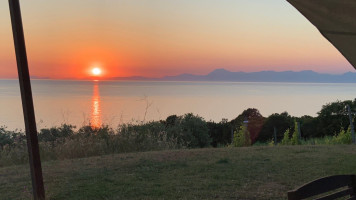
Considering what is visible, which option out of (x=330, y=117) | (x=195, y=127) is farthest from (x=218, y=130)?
(x=330, y=117)

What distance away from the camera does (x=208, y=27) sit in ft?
53.7

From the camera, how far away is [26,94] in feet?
13.0

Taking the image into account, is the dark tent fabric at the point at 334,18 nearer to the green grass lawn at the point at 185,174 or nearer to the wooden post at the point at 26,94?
the green grass lawn at the point at 185,174

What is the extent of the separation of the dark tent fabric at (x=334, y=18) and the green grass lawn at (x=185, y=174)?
114 inches

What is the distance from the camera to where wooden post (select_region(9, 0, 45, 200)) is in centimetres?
387

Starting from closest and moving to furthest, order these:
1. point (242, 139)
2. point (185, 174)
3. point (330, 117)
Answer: point (185, 174)
point (242, 139)
point (330, 117)

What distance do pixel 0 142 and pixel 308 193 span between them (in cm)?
1022

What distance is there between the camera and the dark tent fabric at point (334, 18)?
1341 millimetres

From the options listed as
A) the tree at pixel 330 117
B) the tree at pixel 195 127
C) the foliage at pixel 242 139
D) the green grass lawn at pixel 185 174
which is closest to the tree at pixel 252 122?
the tree at pixel 195 127

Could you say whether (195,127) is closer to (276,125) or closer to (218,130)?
(218,130)

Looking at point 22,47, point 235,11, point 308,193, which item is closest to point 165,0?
point 235,11

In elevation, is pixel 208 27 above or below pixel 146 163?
above

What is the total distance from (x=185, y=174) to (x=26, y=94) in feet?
8.68

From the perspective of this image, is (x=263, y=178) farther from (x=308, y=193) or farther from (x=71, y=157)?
(x=71, y=157)
